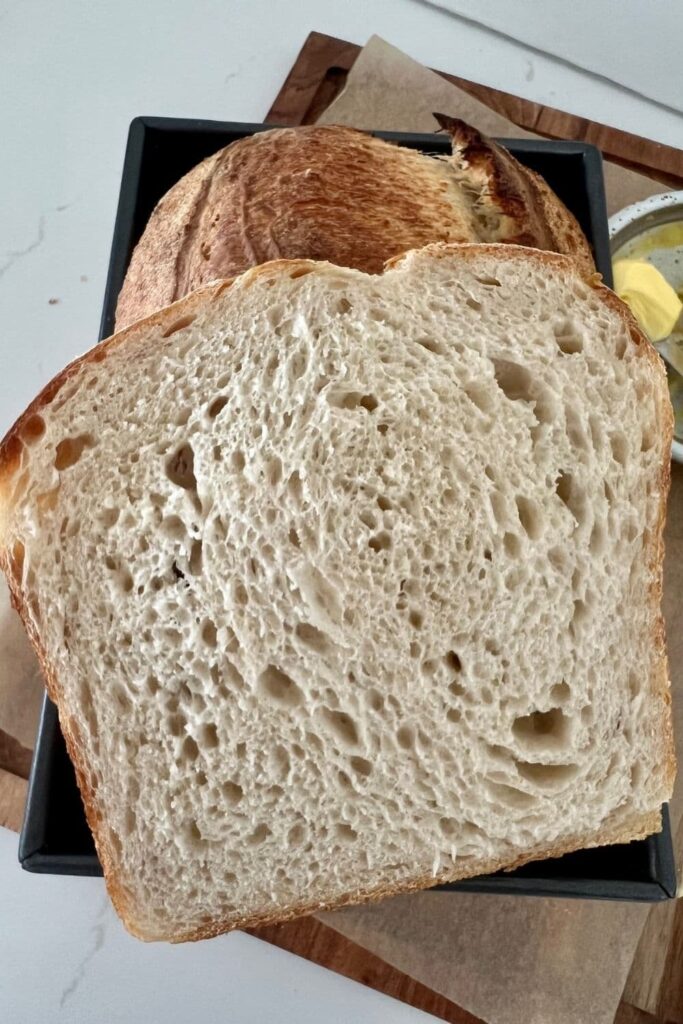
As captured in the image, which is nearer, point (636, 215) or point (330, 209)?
point (330, 209)

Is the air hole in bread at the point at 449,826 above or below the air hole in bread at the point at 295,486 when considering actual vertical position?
below

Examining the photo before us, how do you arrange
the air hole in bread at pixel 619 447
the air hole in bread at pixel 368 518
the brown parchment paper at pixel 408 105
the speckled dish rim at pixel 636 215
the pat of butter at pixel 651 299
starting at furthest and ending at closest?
the brown parchment paper at pixel 408 105, the speckled dish rim at pixel 636 215, the pat of butter at pixel 651 299, the air hole in bread at pixel 619 447, the air hole in bread at pixel 368 518

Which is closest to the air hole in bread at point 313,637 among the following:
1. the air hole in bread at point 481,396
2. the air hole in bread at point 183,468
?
the air hole in bread at point 183,468

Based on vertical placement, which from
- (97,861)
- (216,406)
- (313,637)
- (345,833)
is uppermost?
(216,406)

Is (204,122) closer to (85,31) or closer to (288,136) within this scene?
(288,136)

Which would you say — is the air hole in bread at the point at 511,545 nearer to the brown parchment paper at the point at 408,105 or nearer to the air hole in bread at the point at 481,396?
Result: the air hole in bread at the point at 481,396

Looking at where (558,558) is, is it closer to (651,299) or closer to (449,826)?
(449,826)

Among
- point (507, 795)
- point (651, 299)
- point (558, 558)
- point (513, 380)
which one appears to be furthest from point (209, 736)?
point (651, 299)
